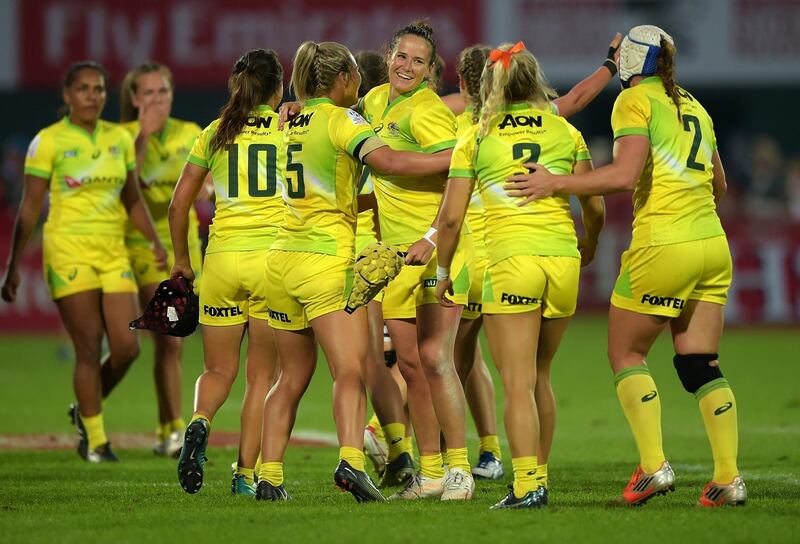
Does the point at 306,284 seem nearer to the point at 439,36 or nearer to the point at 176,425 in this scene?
the point at 176,425

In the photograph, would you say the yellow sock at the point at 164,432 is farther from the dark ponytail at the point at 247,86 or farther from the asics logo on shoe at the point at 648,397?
the asics logo on shoe at the point at 648,397

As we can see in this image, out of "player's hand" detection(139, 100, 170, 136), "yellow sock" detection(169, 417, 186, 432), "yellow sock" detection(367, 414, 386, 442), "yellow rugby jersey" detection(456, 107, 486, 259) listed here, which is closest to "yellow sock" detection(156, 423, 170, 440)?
"yellow sock" detection(169, 417, 186, 432)

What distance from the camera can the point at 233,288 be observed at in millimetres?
7695

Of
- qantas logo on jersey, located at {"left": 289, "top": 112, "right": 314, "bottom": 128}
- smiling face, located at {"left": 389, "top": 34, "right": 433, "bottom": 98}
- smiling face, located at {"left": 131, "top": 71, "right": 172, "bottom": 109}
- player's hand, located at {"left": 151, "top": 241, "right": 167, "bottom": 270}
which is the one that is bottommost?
player's hand, located at {"left": 151, "top": 241, "right": 167, "bottom": 270}

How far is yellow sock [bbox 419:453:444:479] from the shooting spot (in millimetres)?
7496

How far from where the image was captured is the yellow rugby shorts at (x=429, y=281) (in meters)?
7.39

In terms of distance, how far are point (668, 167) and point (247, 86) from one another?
7.81ft

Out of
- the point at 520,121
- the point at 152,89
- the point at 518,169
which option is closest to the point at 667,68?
the point at 520,121

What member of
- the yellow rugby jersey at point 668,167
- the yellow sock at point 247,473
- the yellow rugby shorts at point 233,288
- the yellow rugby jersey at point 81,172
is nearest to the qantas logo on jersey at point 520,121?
the yellow rugby jersey at point 668,167

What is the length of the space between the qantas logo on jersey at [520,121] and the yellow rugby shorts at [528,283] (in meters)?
0.67

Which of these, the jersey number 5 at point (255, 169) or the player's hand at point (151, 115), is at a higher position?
the jersey number 5 at point (255, 169)

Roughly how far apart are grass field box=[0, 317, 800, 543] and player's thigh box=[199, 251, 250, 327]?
1004 millimetres

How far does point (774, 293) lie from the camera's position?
66.7 feet

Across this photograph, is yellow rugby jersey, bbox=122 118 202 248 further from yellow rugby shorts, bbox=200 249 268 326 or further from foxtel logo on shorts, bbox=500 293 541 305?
foxtel logo on shorts, bbox=500 293 541 305
